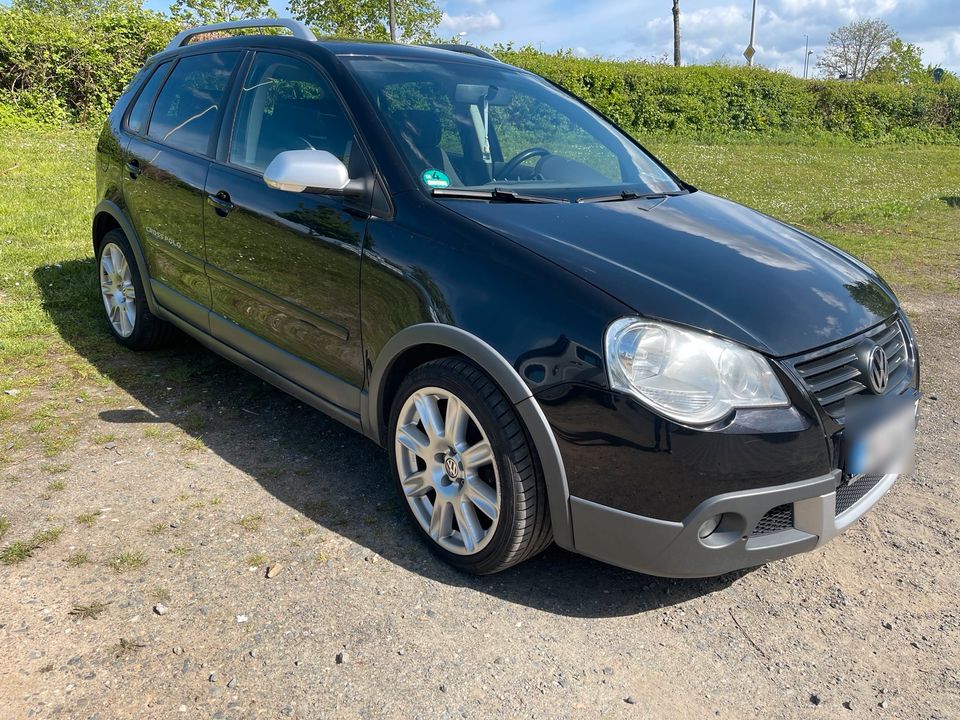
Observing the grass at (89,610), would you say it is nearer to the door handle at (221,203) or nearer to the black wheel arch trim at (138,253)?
the door handle at (221,203)

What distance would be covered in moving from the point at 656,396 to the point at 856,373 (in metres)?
0.74

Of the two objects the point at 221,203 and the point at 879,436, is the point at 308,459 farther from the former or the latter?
the point at 879,436

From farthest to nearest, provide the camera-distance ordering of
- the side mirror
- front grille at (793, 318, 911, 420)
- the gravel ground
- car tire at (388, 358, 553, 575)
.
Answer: the side mirror, car tire at (388, 358, 553, 575), front grille at (793, 318, 911, 420), the gravel ground

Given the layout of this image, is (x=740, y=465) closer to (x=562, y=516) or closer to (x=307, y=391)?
(x=562, y=516)

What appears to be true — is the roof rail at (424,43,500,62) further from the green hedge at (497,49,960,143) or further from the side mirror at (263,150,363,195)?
the green hedge at (497,49,960,143)

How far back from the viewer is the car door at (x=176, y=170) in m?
4.12

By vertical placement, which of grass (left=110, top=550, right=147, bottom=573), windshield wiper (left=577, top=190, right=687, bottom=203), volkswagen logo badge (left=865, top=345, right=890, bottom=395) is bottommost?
grass (left=110, top=550, right=147, bottom=573)

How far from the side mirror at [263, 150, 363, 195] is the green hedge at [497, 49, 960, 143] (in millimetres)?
19502

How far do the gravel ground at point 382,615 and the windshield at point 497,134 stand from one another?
56.3 inches

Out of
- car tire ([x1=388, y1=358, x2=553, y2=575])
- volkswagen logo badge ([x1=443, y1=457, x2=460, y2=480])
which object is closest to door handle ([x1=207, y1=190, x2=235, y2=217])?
car tire ([x1=388, y1=358, x2=553, y2=575])

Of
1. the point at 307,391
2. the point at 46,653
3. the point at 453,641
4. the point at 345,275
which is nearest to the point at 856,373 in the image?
Result: the point at 453,641

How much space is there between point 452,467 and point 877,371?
1.45 meters

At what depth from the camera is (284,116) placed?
3682 millimetres

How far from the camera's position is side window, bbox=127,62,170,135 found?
15.9 feet
